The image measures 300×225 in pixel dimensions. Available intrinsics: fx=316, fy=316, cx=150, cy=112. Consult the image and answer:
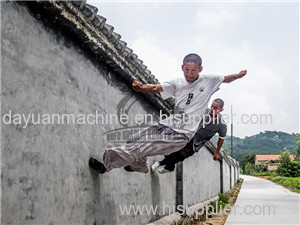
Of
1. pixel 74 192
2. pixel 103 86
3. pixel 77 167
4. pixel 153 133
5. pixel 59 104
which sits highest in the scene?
pixel 103 86

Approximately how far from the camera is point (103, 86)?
3869mm

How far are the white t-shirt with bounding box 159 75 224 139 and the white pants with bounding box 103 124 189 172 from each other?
0.10 m

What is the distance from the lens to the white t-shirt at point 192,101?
10.9 feet

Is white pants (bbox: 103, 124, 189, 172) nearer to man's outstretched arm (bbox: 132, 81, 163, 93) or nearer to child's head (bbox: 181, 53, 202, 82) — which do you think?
man's outstretched arm (bbox: 132, 81, 163, 93)

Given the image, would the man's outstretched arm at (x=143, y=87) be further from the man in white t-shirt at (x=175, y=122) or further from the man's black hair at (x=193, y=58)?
the man's black hair at (x=193, y=58)

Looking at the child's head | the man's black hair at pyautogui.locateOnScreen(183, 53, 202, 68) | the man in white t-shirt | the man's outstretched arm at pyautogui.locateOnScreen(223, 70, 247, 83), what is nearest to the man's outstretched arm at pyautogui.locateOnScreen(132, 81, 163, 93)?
the man in white t-shirt

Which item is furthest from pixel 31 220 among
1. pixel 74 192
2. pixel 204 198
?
pixel 204 198

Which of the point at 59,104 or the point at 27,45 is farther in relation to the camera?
the point at 59,104

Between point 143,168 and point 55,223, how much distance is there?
1165 millimetres

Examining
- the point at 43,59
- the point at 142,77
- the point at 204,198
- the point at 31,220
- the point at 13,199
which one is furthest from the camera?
the point at 204,198

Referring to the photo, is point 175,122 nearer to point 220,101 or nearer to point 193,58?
point 193,58

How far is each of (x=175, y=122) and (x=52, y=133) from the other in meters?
1.25

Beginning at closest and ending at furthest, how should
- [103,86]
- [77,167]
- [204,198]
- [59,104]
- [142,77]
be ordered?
[59,104], [77,167], [103,86], [142,77], [204,198]

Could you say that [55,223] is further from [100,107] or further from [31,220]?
[100,107]
